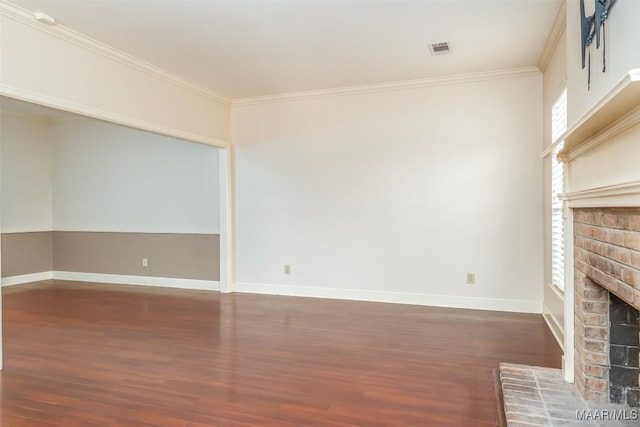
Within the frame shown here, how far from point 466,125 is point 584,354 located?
10.00 ft

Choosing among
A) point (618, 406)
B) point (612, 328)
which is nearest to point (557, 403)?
point (618, 406)

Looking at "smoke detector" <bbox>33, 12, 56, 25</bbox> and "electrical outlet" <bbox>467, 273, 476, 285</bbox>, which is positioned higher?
"smoke detector" <bbox>33, 12, 56, 25</bbox>

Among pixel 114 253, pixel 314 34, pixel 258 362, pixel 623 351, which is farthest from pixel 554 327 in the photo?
pixel 114 253

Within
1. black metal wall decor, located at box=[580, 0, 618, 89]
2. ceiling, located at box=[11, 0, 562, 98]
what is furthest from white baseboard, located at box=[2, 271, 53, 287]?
black metal wall decor, located at box=[580, 0, 618, 89]

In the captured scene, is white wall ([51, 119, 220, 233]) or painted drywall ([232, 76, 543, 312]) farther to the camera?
white wall ([51, 119, 220, 233])

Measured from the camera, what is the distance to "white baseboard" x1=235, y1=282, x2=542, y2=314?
449cm

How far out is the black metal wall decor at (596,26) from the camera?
1.69m

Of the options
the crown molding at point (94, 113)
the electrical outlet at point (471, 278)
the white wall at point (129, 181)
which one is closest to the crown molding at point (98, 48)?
the crown molding at point (94, 113)

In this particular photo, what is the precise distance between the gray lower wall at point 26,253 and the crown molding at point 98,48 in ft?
13.7

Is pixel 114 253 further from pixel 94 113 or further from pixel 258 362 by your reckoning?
pixel 258 362

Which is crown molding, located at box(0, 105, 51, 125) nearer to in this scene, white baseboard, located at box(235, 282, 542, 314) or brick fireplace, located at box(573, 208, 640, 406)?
white baseboard, located at box(235, 282, 542, 314)

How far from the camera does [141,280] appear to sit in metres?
6.35

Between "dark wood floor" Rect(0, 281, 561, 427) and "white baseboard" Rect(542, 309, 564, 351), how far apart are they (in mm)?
84

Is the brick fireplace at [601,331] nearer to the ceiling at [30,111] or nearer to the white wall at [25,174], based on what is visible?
the ceiling at [30,111]
